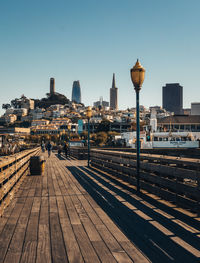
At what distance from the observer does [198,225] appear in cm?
601

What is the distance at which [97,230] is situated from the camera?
5.75 meters

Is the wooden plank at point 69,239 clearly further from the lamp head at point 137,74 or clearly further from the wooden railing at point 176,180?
the lamp head at point 137,74

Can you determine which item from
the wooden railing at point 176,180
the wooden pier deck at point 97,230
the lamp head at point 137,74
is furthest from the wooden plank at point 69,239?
the lamp head at point 137,74

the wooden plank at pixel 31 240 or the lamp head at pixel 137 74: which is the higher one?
the lamp head at pixel 137 74

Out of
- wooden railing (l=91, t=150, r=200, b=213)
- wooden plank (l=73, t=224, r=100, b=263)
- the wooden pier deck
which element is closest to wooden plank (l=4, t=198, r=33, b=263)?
the wooden pier deck

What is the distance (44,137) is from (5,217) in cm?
14648

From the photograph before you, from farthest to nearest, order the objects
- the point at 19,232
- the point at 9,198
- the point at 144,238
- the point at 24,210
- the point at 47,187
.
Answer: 1. the point at 47,187
2. the point at 9,198
3. the point at 24,210
4. the point at 19,232
5. the point at 144,238

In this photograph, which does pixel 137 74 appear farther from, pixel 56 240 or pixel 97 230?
pixel 56 240

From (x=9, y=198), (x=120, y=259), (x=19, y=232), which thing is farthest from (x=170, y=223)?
(x=9, y=198)

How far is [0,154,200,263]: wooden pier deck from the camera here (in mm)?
4500

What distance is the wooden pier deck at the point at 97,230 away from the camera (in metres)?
4.50

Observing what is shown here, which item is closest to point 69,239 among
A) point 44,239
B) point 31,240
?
point 44,239

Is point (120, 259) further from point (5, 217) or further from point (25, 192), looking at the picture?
point (25, 192)

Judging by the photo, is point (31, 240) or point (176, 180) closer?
point (31, 240)
